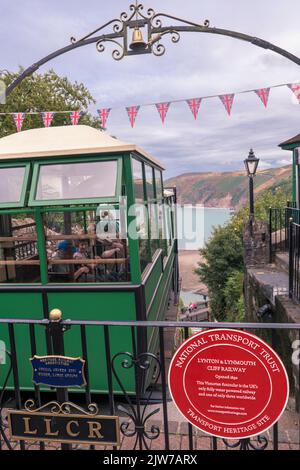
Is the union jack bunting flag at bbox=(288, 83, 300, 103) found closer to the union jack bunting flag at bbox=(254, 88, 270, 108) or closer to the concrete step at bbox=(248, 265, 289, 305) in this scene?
the union jack bunting flag at bbox=(254, 88, 270, 108)

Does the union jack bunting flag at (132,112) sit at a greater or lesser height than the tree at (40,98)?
lesser

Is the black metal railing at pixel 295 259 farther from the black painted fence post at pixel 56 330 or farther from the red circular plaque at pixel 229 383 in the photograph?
the black painted fence post at pixel 56 330

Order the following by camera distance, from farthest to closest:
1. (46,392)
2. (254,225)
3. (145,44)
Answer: (254,225), (145,44), (46,392)

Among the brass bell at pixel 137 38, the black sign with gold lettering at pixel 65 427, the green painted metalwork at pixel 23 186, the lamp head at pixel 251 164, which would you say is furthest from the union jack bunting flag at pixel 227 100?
the black sign with gold lettering at pixel 65 427

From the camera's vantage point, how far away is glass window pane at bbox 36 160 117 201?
3.88 meters

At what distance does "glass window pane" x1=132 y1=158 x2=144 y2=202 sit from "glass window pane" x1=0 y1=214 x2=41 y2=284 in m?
1.37

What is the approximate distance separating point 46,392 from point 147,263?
7.13 ft

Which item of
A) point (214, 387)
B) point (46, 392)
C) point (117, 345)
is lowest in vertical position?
point (46, 392)

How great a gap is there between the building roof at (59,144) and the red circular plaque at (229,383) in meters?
2.48

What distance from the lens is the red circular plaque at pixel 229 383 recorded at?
2029 millimetres

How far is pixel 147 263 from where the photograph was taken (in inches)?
208

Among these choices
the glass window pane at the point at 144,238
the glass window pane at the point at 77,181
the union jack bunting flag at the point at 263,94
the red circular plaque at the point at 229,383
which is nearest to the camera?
the red circular plaque at the point at 229,383

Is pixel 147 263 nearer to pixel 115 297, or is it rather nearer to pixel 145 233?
pixel 145 233

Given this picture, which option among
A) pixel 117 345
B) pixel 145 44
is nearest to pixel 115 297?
pixel 117 345
